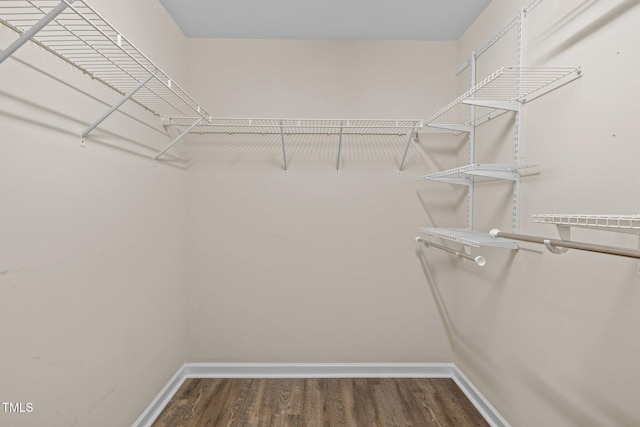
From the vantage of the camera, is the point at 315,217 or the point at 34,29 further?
the point at 315,217

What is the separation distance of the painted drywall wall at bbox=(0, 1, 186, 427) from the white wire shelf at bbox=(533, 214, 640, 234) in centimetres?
166

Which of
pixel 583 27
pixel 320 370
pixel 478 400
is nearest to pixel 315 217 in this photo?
pixel 320 370

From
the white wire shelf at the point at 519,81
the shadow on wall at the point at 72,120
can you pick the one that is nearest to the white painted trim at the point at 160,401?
the shadow on wall at the point at 72,120

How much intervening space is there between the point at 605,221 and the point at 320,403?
6.02 feet

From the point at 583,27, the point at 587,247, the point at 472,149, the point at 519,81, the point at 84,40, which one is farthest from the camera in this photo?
the point at 472,149

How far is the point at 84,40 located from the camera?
1.07 m

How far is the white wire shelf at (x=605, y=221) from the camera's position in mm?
723

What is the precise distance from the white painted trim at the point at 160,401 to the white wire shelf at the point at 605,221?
2.13 m

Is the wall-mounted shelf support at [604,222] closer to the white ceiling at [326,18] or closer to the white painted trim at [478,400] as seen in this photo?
the white painted trim at [478,400]

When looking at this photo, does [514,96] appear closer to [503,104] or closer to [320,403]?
[503,104]

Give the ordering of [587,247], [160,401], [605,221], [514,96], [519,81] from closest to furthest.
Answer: [605,221] → [587,247] → [519,81] → [514,96] → [160,401]

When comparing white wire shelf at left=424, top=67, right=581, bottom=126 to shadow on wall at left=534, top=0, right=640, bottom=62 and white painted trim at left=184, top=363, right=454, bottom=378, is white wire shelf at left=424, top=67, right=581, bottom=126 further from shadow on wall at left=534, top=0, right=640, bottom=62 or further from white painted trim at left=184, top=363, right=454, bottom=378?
white painted trim at left=184, top=363, right=454, bottom=378

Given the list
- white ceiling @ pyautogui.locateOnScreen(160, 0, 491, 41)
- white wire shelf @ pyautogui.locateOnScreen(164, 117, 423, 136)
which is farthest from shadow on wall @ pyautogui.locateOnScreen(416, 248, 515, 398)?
white ceiling @ pyautogui.locateOnScreen(160, 0, 491, 41)

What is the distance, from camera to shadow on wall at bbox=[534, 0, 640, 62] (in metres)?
1.05
